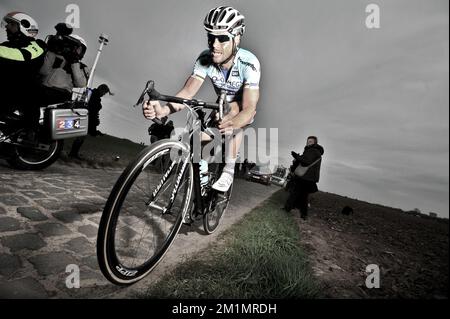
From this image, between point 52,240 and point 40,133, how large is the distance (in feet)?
9.53

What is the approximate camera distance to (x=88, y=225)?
2.97 metres

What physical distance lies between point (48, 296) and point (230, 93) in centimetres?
319

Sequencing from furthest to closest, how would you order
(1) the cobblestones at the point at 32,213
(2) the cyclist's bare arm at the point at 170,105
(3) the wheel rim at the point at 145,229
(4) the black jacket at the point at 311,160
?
1. (4) the black jacket at the point at 311,160
2. (1) the cobblestones at the point at 32,213
3. (2) the cyclist's bare arm at the point at 170,105
4. (3) the wheel rim at the point at 145,229

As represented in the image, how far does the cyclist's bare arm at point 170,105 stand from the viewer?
2463 millimetres

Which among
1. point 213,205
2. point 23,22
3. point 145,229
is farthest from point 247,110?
point 23,22

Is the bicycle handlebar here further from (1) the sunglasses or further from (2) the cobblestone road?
(2) the cobblestone road

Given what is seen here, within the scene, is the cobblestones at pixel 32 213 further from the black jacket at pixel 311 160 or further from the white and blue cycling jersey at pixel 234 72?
the black jacket at pixel 311 160

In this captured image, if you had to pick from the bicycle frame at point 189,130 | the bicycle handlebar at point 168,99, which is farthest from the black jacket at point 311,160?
the bicycle handlebar at point 168,99

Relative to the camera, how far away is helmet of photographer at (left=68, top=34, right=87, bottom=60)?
474cm

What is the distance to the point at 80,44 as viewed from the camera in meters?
4.85

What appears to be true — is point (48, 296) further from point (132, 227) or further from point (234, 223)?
point (234, 223)

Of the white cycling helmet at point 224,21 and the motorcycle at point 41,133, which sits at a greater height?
the white cycling helmet at point 224,21

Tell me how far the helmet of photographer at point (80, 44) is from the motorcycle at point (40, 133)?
1167mm

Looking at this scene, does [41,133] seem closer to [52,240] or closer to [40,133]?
[40,133]
